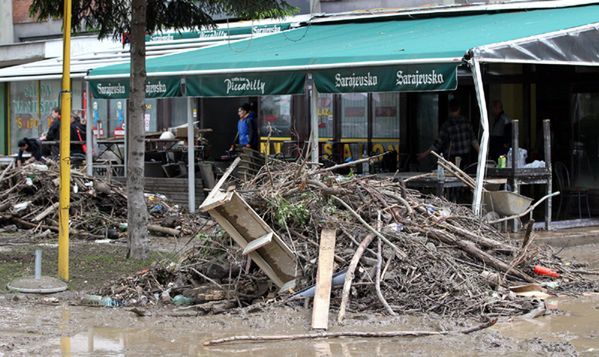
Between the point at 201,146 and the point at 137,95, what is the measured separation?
8616mm

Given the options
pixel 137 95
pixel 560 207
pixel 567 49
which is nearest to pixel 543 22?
pixel 567 49

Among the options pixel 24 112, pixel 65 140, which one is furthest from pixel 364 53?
pixel 24 112

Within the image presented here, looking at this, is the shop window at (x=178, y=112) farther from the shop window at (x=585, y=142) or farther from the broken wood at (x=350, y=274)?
the broken wood at (x=350, y=274)

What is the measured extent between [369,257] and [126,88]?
9744mm

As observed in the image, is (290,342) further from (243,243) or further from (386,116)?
(386,116)

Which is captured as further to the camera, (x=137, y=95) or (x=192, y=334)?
(x=137, y=95)

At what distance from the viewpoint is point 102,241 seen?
1411 centimetres

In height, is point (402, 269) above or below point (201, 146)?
below

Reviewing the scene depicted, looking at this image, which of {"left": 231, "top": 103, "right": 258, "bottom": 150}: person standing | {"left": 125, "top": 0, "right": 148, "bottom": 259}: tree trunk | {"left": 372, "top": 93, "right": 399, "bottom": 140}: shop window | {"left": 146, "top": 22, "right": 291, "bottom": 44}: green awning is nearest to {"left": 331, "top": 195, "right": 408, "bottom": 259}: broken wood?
{"left": 125, "top": 0, "right": 148, "bottom": 259}: tree trunk

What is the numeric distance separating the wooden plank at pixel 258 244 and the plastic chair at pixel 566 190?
7862 mm

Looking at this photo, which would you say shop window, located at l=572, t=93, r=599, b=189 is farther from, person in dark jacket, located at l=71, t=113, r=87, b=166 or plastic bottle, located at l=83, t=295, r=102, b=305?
person in dark jacket, located at l=71, t=113, r=87, b=166

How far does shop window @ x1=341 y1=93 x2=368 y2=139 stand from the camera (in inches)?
795

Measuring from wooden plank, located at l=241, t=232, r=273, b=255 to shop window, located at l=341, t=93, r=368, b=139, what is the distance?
458 inches

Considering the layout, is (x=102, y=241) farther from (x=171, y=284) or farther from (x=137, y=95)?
(x=171, y=284)
